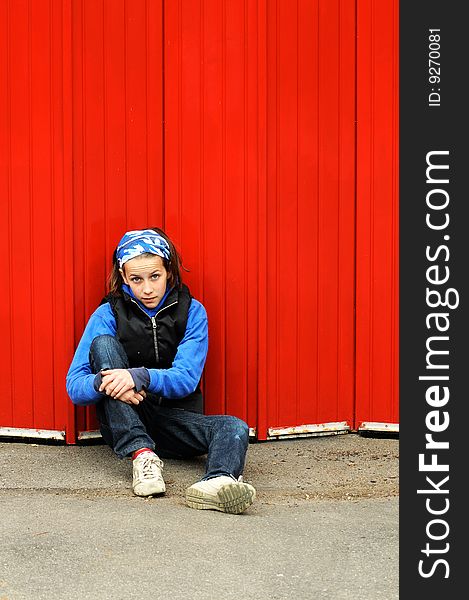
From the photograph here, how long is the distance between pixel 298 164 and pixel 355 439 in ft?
4.13

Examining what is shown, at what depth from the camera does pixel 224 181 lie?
462 cm

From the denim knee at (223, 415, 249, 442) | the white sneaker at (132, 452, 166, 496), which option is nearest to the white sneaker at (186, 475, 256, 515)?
the white sneaker at (132, 452, 166, 496)

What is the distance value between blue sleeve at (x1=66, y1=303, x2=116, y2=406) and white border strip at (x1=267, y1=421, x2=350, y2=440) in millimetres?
893

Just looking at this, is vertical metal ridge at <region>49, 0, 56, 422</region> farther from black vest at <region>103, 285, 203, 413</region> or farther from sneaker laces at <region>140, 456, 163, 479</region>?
sneaker laces at <region>140, 456, 163, 479</region>

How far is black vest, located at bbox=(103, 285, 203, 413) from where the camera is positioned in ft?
14.3

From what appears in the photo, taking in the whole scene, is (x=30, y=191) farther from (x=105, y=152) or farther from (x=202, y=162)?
(x=202, y=162)

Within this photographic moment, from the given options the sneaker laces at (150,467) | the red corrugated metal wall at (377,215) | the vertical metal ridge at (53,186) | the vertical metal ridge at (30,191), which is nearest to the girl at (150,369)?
the sneaker laces at (150,467)

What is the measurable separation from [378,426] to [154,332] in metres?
1.16

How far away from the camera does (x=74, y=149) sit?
450 cm

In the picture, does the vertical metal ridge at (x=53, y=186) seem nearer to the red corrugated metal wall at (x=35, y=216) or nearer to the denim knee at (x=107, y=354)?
the red corrugated metal wall at (x=35, y=216)

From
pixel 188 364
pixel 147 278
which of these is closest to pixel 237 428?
pixel 188 364

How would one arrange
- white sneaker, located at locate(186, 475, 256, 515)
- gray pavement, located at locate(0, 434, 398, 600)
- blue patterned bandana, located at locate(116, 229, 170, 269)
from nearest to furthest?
gray pavement, located at locate(0, 434, 398, 600)
white sneaker, located at locate(186, 475, 256, 515)
blue patterned bandana, located at locate(116, 229, 170, 269)

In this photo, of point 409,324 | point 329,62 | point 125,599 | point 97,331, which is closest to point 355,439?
point 409,324

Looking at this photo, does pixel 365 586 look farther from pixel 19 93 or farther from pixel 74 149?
pixel 19 93
